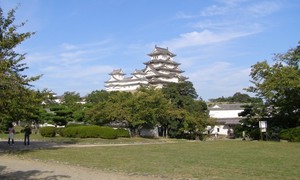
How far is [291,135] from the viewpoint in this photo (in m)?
33.0

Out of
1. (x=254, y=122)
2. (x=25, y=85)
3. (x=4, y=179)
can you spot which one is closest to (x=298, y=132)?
(x=254, y=122)

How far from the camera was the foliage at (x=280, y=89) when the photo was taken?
32.5 meters

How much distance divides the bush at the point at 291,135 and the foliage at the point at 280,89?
282cm

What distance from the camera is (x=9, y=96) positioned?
1664 cm

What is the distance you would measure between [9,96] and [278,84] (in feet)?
78.8

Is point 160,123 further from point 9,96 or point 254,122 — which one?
point 9,96

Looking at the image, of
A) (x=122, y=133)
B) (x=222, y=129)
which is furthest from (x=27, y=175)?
(x=222, y=129)

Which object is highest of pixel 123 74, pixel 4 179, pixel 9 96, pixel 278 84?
pixel 123 74

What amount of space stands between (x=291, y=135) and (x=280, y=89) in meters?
4.25

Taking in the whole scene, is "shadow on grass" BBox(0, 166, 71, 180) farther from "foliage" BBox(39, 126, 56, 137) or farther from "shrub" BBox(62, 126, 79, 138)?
"foliage" BBox(39, 126, 56, 137)

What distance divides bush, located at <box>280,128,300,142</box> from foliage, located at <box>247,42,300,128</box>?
282cm

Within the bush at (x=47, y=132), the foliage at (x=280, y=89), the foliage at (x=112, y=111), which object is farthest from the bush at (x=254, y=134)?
the bush at (x=47, y=132)

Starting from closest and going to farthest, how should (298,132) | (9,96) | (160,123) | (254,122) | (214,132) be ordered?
(9,96)
(298,132)
(254,122)
(160,123)
(214,132)

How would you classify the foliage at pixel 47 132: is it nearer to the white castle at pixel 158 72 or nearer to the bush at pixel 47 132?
the bush at pixel 47 132
